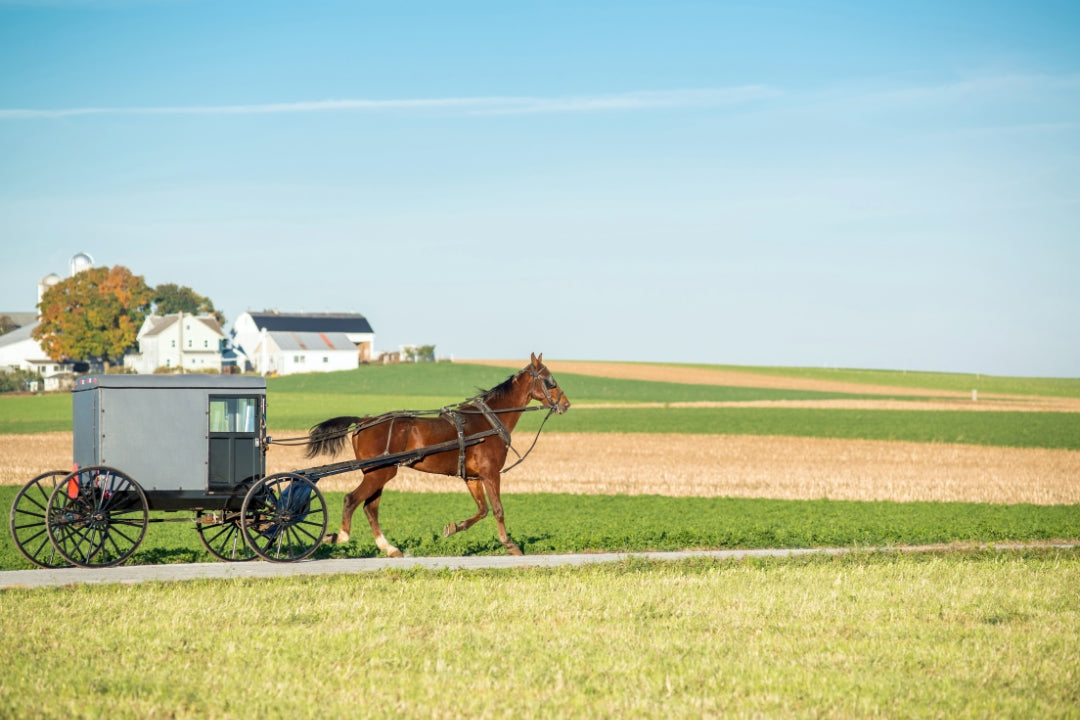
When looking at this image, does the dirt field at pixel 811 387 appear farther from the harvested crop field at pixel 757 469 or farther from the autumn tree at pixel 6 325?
the autumn tree at pixel 6 325

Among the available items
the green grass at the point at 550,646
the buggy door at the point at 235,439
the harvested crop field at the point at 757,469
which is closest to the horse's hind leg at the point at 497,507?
the green grass at the point at 550,646

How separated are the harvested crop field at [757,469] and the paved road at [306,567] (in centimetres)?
1208

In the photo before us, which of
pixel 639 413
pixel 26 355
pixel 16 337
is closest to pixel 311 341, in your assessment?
pixel 26 355

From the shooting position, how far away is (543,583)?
12.9 meters

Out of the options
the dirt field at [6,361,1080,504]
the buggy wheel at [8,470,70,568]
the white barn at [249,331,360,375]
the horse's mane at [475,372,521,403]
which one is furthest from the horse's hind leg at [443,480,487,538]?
the white barn at [249,331,360,375]

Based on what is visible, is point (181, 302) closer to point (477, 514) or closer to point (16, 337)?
point (16, 337)

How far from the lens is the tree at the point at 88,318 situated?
10144 cm

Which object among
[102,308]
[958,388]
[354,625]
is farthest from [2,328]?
[354,625]

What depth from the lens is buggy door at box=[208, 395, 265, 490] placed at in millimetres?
14328

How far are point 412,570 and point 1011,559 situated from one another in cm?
826

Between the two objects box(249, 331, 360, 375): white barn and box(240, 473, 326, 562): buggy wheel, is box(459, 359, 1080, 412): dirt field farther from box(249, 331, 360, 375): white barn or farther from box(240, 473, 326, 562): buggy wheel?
box(240, 473, 326, 562): buggy wheel

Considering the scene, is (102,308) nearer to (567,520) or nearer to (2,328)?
(2,328)

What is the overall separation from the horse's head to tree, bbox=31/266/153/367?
94196 mm

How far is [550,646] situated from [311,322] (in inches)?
4538
